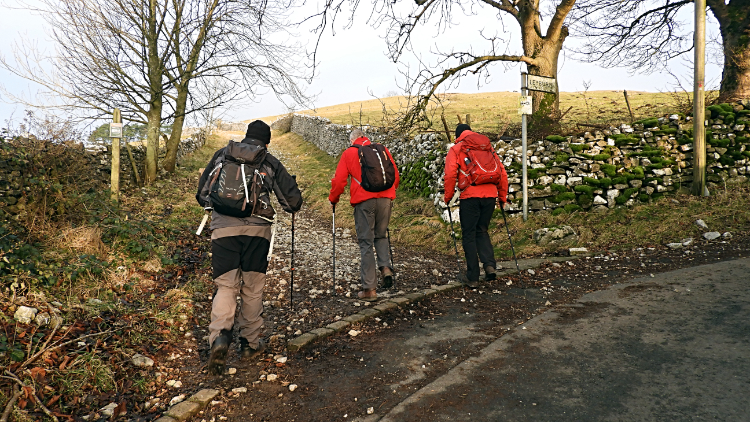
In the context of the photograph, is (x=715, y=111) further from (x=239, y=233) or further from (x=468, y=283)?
(x=239, y=233)

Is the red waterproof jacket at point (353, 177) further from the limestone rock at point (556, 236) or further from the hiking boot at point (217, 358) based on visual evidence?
the limestone rock at point (556, 236)

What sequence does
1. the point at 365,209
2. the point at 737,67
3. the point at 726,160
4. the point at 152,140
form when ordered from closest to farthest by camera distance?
the point at 365,209
the point at 726,160
the point at 737,67
the point at 152,140

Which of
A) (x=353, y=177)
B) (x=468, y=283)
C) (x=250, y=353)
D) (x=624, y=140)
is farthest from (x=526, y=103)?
(x=250, y=353)

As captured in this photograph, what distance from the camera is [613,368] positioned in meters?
3.73

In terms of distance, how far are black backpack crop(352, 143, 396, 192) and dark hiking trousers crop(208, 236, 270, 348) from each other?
1.90 meters

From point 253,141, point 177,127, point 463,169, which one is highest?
point 177,127

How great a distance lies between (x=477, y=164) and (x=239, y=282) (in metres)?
3.64

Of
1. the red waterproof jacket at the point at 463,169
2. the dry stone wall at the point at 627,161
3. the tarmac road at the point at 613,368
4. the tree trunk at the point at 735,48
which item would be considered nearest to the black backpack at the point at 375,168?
the red waterproof jacket at the point at 463,169

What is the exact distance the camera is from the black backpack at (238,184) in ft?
13.2

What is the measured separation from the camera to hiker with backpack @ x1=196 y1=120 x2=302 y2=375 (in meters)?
4.02

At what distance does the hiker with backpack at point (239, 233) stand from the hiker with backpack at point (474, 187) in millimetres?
2925

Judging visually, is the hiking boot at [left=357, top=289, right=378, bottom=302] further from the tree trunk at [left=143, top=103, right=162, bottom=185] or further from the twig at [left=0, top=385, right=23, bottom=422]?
the tree trunk at [left=143, top=103, right=162, bottom=185]

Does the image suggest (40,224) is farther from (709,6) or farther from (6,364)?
(709,6)

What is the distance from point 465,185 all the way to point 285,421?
4108 mm
